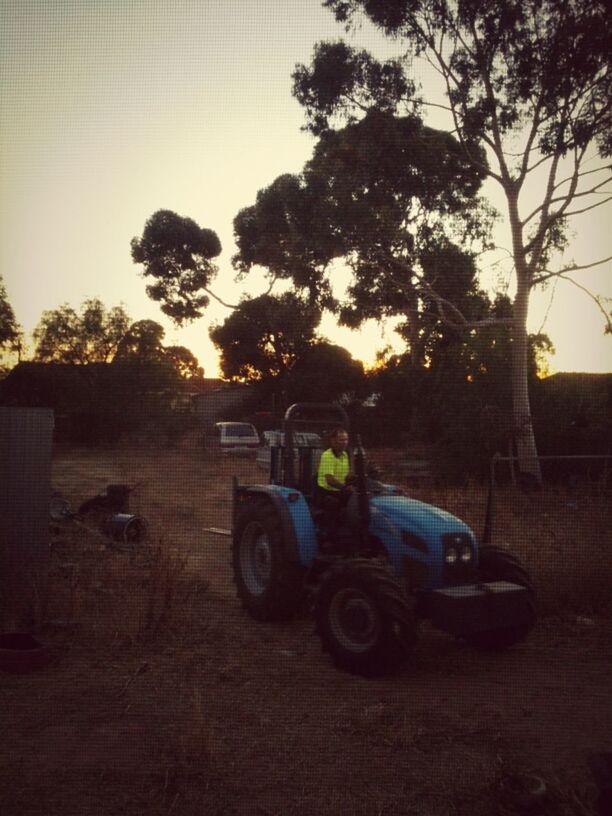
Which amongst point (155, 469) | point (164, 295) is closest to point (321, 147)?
point (164, 295)

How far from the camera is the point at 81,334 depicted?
12.0 meters

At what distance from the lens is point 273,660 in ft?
11.9

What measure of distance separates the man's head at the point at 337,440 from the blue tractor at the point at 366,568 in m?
0.15

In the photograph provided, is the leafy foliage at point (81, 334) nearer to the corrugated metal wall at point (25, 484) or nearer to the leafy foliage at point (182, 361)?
the leafy foliage at point (182, 361)

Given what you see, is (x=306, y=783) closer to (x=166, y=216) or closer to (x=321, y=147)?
(x=166, y=216)

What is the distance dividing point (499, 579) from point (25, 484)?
292 cm

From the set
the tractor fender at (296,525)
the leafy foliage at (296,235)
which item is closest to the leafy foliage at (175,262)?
the leafy foliage at (296,235)

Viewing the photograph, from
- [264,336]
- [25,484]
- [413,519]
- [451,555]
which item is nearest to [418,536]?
[413,519]

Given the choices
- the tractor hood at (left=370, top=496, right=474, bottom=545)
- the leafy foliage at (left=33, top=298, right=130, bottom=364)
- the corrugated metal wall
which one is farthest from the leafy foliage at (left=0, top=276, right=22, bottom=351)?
the tractor hood at (left=370, top=496, right=474, bottom=545)

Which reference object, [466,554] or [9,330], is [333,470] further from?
[9,330]

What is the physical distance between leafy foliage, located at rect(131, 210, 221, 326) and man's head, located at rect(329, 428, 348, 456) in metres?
6.37

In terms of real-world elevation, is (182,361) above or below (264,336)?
below

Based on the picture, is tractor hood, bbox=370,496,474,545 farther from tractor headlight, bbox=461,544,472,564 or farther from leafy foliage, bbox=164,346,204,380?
leafy foliage, bbox=164,346,204,380

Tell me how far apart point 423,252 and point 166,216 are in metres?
4.03
